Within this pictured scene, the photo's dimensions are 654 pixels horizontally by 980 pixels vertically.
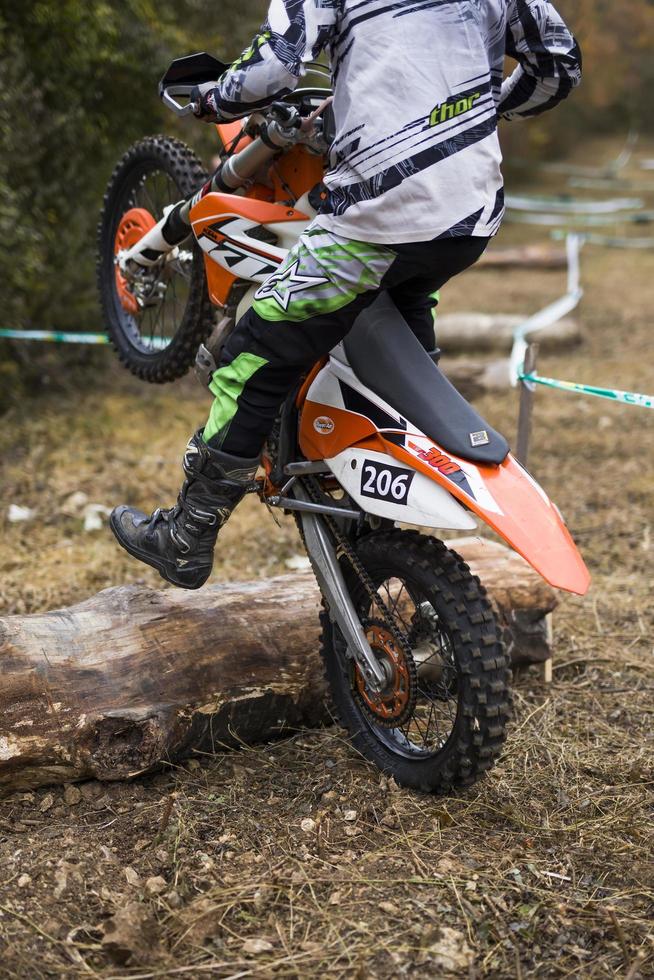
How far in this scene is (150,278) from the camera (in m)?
3.85

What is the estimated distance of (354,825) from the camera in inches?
116

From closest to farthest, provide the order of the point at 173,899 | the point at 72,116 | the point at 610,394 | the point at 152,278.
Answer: the point at 173,899 → the point at 152,278 → the point at 610,394 → the point at 72,116

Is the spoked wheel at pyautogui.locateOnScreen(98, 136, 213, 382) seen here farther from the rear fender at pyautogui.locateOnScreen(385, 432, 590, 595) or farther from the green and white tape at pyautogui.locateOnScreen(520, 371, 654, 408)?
the green and white tape at pyautogui.locateOnScreen(520, 371, 654, 408)

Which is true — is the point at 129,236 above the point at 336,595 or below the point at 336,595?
above

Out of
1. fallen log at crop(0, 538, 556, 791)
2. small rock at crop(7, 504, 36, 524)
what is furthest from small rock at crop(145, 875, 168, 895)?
small rock at crop(7, 504, 36, 524)

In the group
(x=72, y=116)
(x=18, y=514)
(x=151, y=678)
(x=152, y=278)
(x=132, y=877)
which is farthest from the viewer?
(x=72, y=116)

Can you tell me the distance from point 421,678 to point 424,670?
0.02m

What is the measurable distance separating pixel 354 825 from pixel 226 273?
166 cm

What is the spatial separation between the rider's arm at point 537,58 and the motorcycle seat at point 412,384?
2.45 feet

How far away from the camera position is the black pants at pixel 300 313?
2725 millimetres

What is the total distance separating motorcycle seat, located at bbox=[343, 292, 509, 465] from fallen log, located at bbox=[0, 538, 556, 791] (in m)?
0.99

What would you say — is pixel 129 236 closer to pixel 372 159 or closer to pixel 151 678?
pixel 372 159

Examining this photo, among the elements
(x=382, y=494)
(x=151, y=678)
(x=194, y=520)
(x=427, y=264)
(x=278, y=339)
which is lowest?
(x=151, y=678)

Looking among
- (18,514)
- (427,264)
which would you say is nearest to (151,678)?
(427,264)
